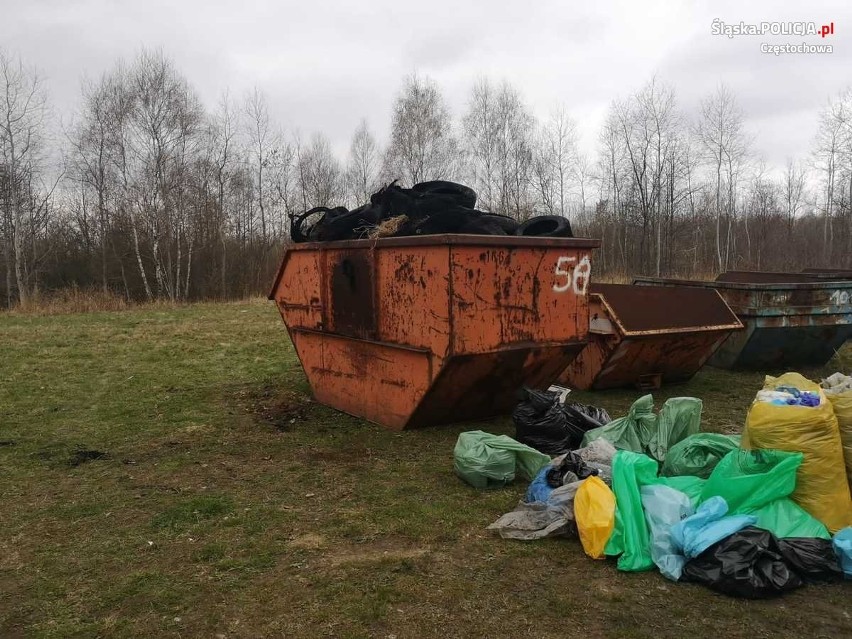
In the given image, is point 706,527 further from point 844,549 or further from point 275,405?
point 275,405

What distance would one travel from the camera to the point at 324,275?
5941mm

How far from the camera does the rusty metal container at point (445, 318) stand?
4805mm

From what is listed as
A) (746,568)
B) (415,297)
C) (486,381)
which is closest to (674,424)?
(486,381)

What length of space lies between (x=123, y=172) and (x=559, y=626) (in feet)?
84.7

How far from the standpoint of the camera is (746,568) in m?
2.79

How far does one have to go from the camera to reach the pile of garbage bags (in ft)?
9.51

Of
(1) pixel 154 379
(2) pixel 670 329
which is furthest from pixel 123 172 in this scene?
(2) pixel 670 329

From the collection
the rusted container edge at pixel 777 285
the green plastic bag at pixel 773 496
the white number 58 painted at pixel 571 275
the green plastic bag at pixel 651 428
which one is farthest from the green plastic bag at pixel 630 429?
the rusted container edge at pixel 777 285

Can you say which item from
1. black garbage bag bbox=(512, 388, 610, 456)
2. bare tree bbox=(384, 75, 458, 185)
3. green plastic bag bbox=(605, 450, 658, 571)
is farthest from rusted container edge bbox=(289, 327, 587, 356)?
bare tree bbox=(384, 75, 458, 185)

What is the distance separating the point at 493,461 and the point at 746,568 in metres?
1.74

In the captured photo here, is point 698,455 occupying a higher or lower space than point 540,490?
higher

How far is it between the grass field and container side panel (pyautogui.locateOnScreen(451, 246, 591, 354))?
960 mm

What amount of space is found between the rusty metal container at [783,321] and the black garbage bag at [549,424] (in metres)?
3.88

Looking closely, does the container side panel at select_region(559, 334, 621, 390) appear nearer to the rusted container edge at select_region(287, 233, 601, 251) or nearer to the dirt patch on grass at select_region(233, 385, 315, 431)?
the rusted container edge at select_region(287, 233, 601, 251)
